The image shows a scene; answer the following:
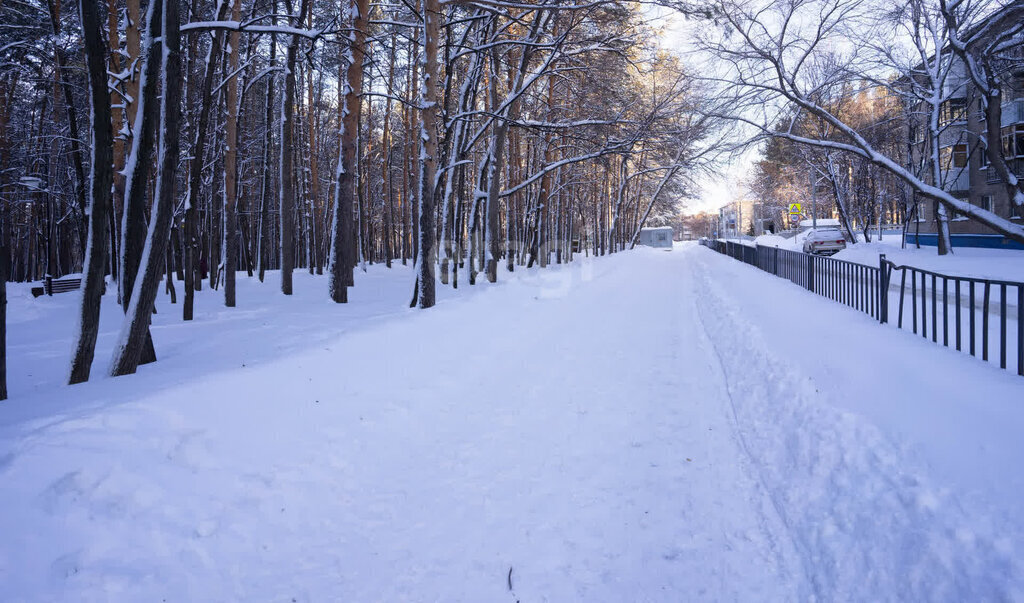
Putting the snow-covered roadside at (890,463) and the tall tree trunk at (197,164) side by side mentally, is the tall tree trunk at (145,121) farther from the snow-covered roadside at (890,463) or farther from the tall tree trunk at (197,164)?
the snow-covered roadside at (890,463)

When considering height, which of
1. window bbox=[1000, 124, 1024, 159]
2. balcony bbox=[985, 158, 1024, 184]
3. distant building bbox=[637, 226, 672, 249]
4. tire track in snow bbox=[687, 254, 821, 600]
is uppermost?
window bbox=[1000, 124, 1024, 159]

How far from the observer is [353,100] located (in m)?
13.5

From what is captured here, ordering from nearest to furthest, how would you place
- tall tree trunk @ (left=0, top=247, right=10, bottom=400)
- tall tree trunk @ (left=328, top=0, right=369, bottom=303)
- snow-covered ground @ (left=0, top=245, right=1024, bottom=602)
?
snow-covered ground @ (left=0, top=245, right=1024, bottom=602) → tall tree trunk @ (left=0, top=247, right=10, bottom=400) → tall tree trunk @ (left=328, top=0, right=369, bottom=303)

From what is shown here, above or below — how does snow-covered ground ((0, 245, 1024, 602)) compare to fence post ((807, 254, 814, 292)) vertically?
below

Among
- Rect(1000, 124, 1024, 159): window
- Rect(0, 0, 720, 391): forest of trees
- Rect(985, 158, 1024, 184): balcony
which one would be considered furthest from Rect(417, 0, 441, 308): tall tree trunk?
Rect(985, 158, 1024, 184): balcony

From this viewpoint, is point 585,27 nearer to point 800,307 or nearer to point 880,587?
point 800,307

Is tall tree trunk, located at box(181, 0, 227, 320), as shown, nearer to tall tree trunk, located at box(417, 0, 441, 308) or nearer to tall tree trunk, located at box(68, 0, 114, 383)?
tall tree trunk, located at box(417, 0, 441, 308)

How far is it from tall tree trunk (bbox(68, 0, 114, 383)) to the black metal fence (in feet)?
31.5

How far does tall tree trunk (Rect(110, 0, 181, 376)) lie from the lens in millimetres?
6539

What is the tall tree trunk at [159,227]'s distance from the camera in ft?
21.5

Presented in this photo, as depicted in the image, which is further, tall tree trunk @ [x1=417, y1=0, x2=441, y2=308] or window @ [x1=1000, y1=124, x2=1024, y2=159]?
window @ [x1=1000, y1=124, x2=1024, y2=159]

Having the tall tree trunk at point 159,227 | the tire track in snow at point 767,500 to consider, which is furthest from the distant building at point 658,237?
the tall tree trunk at point 159,227

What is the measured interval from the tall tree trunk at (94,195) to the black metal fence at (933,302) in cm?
959

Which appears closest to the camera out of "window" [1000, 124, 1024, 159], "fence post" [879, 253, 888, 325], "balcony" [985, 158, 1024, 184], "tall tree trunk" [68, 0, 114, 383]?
"tall tree trunk" [68, 0, 114, 383]
